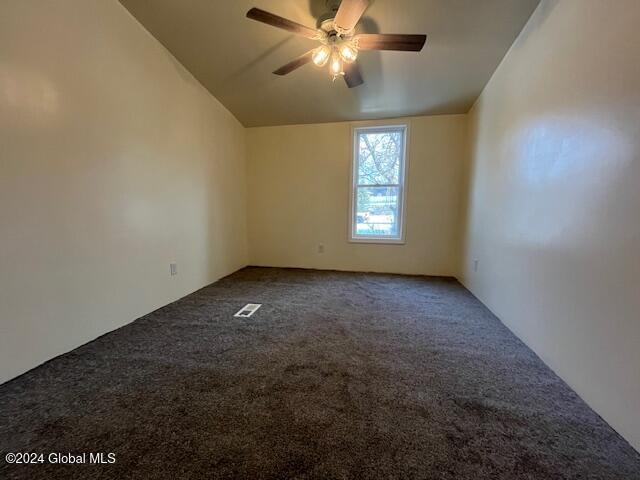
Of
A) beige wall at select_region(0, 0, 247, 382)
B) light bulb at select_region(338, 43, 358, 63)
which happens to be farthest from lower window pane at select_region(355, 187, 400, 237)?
beige wall at select_region(0, 0, 247, 382)

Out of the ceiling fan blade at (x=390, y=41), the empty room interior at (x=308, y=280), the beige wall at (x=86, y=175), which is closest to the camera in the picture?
the empty room interior at (x=308, y=280)

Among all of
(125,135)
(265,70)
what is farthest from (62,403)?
(265,70)

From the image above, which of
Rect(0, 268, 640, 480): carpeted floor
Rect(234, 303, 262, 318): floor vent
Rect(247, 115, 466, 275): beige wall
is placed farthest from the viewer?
Rect(247, 115, 466, 275): beige wall

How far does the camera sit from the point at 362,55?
8.71 feet

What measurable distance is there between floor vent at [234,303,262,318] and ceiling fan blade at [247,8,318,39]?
2.25 m

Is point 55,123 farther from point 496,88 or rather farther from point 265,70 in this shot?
point 496,88

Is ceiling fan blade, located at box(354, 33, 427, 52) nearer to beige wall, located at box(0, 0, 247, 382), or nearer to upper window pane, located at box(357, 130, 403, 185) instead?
beige wall, located at box(0, 0, 247, 382)

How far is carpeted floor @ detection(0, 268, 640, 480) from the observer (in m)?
1.03

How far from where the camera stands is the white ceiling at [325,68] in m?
2.16

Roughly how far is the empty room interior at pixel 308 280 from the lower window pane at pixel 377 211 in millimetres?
882

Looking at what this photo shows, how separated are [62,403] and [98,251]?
1.07 metres

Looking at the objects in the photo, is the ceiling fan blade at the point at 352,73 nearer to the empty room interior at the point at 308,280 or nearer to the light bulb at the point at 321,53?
the empty room interior at the point at 308,280

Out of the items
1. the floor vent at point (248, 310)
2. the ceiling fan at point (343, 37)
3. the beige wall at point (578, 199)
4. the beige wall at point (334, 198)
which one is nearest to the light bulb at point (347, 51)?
the ceiling fan at point (343, 37)

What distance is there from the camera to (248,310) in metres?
2.59
